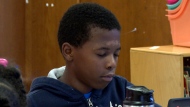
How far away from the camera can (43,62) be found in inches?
121

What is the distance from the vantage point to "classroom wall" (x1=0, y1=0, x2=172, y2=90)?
8.98 feet

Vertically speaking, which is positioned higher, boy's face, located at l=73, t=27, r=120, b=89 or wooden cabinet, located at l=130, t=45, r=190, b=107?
boy's face, located at l=73, t=27, r=120, b=89

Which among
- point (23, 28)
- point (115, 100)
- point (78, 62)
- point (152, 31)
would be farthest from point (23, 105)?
point (23, 28)

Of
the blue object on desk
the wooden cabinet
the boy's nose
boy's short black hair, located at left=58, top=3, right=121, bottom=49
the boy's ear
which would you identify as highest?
boy's short black hair, located at left=58, top=3, right=121, bottom=49

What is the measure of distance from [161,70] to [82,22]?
34.8 inches

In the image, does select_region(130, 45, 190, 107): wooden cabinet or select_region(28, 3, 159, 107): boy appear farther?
select_region(130, 45, 190, 107): wooden cabinet

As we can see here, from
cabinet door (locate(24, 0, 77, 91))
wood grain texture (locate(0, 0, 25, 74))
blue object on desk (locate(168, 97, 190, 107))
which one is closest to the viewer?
blue object on desk (locate(168, 97, 190, 107))

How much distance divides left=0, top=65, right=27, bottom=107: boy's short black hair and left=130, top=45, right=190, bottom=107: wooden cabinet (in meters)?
1.16

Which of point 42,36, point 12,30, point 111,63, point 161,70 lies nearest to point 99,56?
point 111,63

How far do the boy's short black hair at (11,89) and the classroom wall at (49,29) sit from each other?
2.04 metres

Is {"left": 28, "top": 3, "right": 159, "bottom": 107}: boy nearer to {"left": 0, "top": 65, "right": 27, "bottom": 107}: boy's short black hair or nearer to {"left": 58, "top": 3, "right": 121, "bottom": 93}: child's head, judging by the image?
{"left": 58, "top": 3, "right": 121, "bottom": 93}: child's head

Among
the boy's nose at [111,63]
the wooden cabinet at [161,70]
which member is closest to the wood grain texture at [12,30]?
the wooden cabinet at [161,70]

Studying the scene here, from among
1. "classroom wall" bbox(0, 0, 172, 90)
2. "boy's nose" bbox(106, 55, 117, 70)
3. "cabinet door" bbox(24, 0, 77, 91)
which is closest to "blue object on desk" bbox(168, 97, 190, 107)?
"boy's nose" bbox(106, 55, 117, 70)

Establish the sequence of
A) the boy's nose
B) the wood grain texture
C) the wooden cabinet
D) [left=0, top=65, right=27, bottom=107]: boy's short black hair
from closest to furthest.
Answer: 1. [left=0, top=65, right=27, bottom=107]: boy's short black hair
2. the boy's nose
3. the wooden cabinet
4. the wood grain texture
